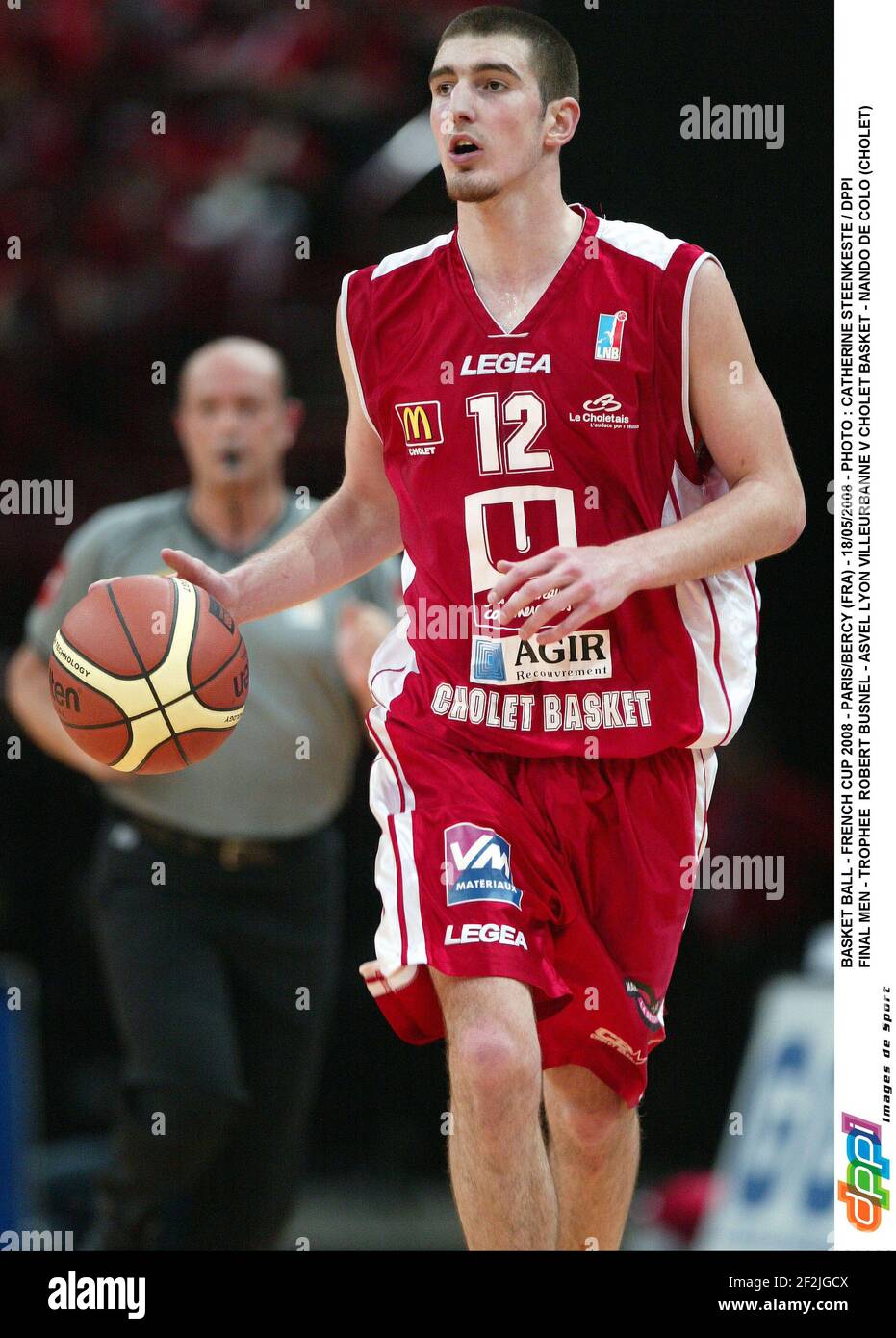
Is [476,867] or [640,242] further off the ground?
[640,242]

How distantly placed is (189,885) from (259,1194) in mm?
961

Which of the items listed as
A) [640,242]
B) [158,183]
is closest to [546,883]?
[640,242]

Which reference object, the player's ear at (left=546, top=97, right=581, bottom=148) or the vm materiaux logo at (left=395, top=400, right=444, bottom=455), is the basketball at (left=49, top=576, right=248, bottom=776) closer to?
the vm materiaux logo at (left=395, top=400, right=444, bottom=455)

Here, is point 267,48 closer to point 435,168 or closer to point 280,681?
point 435,168

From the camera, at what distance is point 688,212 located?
20.5 feet

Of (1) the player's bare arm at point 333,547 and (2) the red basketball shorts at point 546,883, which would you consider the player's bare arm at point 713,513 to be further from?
(1) the player's bare arm at point 333,547

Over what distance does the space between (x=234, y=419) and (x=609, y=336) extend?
7.47ft

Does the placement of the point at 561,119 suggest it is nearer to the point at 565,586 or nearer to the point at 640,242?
the point at 640,242

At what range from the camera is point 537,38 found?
12.7 ft

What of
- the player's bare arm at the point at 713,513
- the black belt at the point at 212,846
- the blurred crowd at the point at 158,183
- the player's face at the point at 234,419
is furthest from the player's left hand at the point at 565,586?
the blurred crowd at the point at 158,183

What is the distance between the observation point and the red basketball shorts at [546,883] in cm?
354

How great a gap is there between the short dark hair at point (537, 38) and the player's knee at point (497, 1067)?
1959mm

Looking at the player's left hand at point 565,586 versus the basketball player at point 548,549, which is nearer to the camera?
the player's left hand at point 565,586
